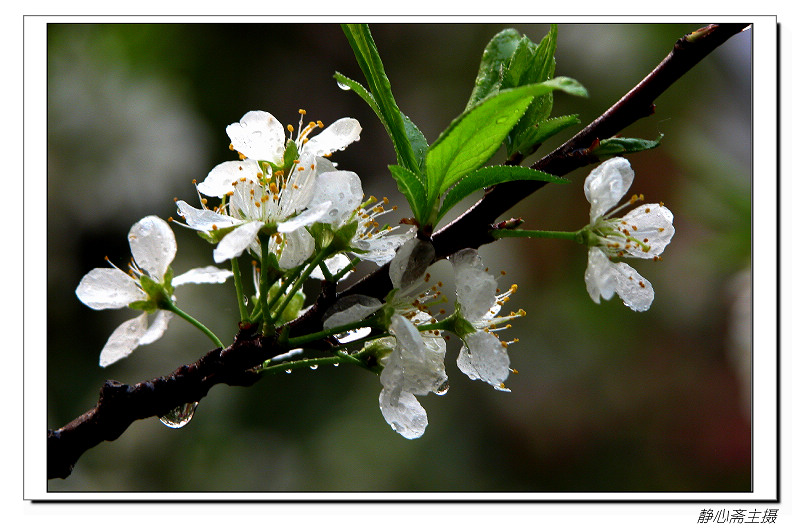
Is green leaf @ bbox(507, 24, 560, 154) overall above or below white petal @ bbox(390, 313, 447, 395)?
above

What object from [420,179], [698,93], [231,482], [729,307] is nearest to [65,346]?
[231,482]

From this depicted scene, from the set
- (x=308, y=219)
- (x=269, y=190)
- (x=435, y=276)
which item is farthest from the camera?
(x=435, y=276)

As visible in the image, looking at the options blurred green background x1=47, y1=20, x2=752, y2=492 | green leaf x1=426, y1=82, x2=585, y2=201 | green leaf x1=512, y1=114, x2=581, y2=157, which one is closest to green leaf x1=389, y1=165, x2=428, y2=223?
green leaf x1=426, y1=82, x2=585, y2=201

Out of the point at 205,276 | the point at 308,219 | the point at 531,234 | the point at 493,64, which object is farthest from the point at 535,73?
the point at 205,276

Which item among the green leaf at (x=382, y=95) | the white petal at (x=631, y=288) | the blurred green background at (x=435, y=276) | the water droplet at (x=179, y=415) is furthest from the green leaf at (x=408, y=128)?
the blurred green background at (x=435, y=276)

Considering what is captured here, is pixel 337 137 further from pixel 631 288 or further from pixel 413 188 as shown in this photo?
pixel 631 288

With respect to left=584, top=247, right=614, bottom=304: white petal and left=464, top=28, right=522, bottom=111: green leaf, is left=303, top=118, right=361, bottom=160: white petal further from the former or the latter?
left=584, top=247, right=614, bottom=304: white petal

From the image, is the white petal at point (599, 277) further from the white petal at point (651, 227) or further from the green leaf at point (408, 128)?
the green leaf at point (408, 128)
